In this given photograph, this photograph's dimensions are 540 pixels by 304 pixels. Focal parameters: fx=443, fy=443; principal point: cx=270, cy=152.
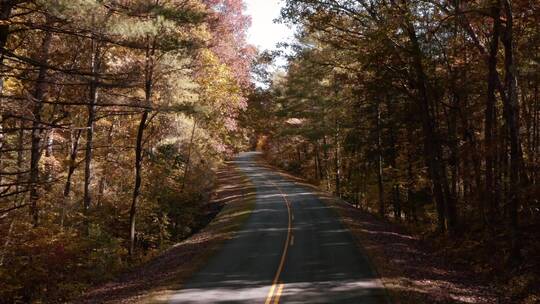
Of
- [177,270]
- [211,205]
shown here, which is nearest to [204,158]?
[211,205]

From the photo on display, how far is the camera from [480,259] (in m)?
17.0

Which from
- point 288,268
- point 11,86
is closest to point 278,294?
point 288,268

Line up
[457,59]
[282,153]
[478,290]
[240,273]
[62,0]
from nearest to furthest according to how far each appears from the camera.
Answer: [62,0] → [478,290] → [240,273] → [457,59] → [282,153]

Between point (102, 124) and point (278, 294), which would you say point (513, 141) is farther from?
point (102, 124)

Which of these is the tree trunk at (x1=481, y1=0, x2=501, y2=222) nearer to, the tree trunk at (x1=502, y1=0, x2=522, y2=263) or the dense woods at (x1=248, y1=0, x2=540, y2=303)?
the dense woods at (x1=248, y1=0, x2=540, y2=303)

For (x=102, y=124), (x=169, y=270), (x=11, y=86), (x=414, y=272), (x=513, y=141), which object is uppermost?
(x=11, y=86)

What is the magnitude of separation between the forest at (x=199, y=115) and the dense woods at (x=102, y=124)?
0.34 ft

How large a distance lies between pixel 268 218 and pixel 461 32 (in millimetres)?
15176

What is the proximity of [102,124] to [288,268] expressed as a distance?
2162 cm

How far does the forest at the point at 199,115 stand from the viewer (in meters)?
13.3

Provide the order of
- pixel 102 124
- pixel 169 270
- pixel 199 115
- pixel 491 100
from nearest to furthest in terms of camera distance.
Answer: pixel 169 270
pixel 491 100
pixel 199 115
pixel 102 124

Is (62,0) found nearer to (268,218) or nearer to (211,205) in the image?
(268,218)

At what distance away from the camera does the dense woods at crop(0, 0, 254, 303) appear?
438 inches

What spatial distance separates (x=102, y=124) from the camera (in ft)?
105
